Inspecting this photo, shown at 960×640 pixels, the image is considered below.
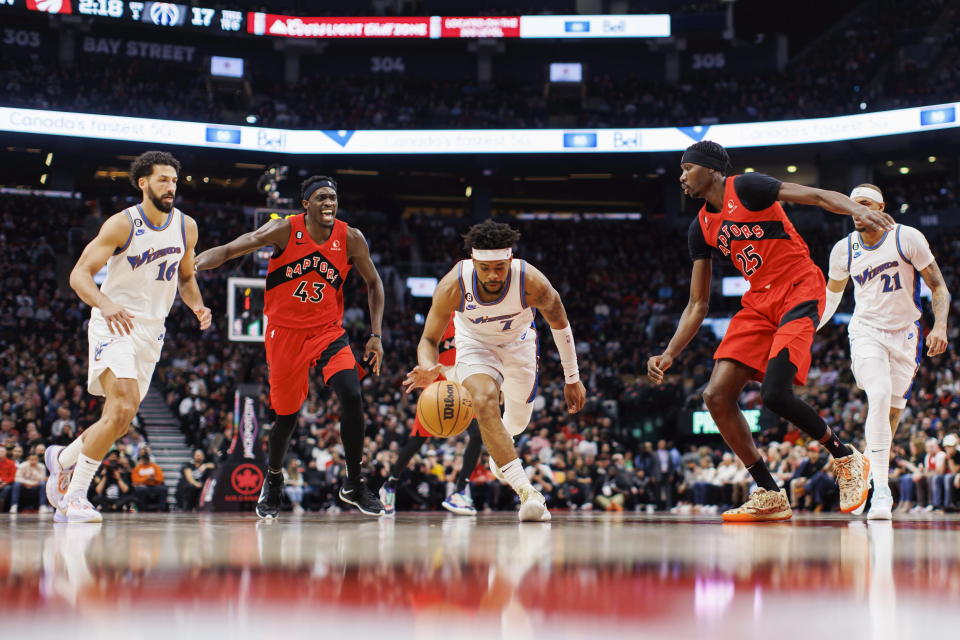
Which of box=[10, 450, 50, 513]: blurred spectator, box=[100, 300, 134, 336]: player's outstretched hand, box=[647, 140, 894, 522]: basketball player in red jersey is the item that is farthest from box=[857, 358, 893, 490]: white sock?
box=[10, 450, 50, 513]: blurred spectator

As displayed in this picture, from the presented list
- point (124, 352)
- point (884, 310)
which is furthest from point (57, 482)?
point (884, 310)

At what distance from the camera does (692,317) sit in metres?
5.92

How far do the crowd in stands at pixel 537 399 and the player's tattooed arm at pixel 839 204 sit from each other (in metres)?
7.35

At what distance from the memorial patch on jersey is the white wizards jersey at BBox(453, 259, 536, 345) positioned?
0.95 meters

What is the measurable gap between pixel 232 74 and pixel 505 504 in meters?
21.4

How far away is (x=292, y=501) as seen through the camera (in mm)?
14164

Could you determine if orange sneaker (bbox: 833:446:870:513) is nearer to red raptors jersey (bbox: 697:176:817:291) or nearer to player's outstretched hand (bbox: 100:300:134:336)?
red raptors jersey (bbox: 697:176:817:291)

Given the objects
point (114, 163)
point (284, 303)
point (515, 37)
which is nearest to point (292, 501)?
point (284, 303)

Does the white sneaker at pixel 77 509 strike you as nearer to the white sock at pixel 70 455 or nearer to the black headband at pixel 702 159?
the white sock at pixel 70 455

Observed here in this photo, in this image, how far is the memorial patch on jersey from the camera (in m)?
6.26

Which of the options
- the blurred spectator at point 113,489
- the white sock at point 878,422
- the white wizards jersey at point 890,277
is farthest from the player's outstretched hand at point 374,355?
the blurred spectator at point 113,489

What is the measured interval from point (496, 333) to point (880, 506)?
2.56 meters

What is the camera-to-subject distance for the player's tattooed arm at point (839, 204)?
4.50 meters

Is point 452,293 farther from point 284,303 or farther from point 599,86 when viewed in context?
point 599,86
